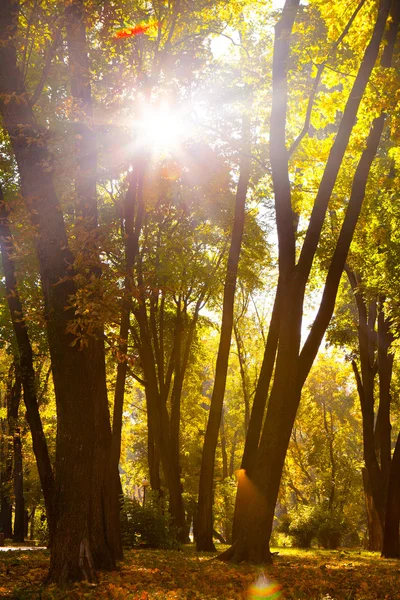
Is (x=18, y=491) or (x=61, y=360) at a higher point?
(x=18, y=491)

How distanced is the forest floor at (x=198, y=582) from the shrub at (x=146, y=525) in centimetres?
584

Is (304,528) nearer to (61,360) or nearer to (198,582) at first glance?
(198,582)

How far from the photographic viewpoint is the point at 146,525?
1725 centimetres

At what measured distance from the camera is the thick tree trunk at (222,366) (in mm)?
16312

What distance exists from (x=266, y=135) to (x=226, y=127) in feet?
3.67

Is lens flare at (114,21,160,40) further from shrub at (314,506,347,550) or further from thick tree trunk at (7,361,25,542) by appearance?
shrub at (314,506,347,550)

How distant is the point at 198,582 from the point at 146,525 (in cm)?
893

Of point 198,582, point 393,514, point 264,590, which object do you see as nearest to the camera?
point 264,590

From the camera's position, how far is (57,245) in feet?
26.3

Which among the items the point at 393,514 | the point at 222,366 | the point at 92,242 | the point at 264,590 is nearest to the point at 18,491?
the point at 222,366

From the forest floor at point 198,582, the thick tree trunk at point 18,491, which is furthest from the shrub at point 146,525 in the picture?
the thick tree trunk at point 18,491

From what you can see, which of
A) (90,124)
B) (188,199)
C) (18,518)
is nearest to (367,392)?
(188,199)

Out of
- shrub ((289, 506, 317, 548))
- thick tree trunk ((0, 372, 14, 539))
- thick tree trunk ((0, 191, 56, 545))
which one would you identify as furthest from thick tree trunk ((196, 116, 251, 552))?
thick tree trunk ((0, 372, 14, 539))

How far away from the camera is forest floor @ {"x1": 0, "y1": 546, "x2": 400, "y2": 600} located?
6875mm
